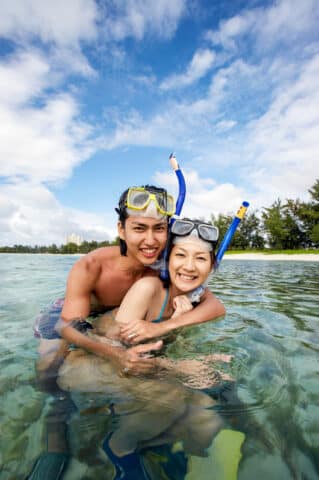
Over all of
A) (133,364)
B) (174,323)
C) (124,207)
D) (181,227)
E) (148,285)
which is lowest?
(133,364)

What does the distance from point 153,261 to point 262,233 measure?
52959 millimetres

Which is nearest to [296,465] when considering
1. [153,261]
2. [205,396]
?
[205,396]

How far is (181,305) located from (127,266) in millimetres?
783

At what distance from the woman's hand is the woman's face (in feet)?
0.49

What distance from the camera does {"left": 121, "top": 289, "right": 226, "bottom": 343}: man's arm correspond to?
2.54 metres

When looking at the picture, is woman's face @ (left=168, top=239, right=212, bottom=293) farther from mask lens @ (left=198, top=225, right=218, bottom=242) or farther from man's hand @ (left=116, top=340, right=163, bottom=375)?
man's hand @ (left=116, top=340, right=163, bottom=375)

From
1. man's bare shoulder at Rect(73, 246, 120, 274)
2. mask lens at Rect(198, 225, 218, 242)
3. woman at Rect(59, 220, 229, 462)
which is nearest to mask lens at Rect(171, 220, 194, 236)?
woman at Rect(59, 220, 229, 462)

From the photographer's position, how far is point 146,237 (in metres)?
2.89

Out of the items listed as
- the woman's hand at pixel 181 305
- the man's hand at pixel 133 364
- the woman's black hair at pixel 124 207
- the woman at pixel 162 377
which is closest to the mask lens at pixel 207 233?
the woman at pixel 162 377

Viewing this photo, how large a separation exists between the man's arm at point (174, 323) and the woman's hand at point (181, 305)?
0.04m

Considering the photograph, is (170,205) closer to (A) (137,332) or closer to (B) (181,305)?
(B) (181,305)

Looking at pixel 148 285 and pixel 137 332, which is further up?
pixel 148 285

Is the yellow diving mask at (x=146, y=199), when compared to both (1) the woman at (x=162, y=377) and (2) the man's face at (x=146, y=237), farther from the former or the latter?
(1) the woman at (x=162, y=377)

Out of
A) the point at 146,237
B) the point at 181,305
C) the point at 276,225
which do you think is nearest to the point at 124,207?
the point at 146,237
